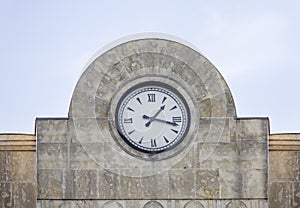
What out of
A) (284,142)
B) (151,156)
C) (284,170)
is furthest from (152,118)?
(284,170)

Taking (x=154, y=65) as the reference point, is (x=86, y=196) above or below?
below

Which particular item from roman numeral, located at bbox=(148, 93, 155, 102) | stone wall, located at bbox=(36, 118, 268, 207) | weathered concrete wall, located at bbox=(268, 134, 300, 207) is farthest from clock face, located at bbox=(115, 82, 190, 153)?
weathered concrete wall, located at bbox=(268, 134, 300, 207)

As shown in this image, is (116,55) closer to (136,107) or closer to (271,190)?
(136,107)

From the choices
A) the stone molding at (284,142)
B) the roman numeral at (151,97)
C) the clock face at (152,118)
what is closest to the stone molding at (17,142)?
the clock face at (152,118)

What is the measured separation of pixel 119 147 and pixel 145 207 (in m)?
1.40

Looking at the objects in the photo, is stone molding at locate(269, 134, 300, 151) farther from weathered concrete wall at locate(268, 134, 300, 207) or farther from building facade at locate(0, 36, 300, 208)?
building facade at locate(0, 36, 300, 208)

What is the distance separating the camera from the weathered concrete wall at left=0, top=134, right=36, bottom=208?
20.2 meters

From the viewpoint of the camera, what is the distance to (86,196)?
1962cm

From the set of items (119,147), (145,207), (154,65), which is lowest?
(145,207)

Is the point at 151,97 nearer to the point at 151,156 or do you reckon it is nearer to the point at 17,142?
the point at 151,156

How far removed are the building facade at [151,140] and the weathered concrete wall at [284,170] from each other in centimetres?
15

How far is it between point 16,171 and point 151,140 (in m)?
3.10

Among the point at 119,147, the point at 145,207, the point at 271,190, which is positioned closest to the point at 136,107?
the point at 119,147

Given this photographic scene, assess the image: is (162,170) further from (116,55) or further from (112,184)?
(116,55)
